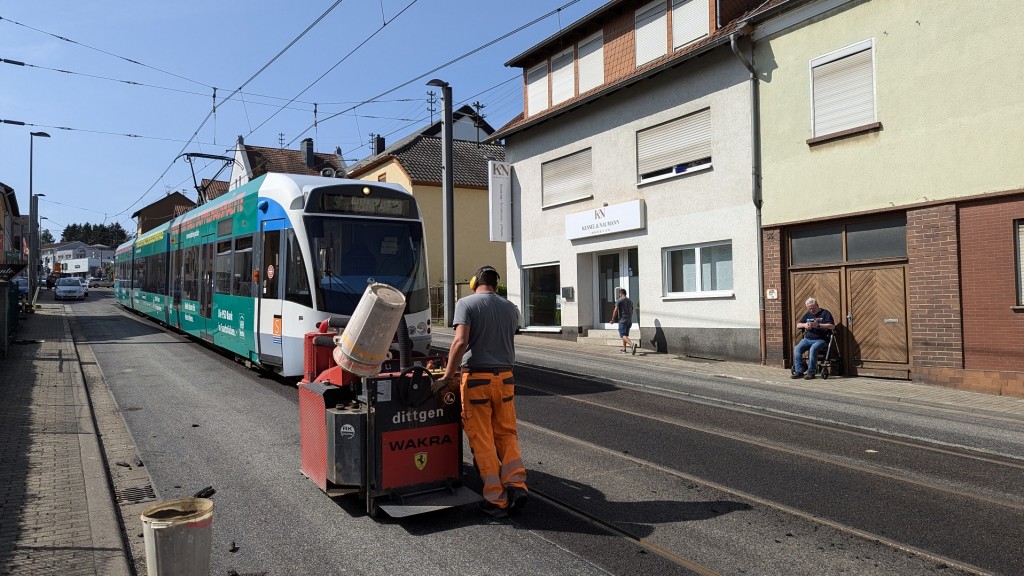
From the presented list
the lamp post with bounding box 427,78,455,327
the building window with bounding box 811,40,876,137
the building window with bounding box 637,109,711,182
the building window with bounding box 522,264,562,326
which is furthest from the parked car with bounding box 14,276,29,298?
the building window with bounding box 811,40,876,137

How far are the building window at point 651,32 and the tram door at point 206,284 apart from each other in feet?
37.2

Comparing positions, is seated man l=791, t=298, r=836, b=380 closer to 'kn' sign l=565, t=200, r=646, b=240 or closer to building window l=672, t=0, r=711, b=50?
'kn' sign l=565, t=200, r=646, b=240

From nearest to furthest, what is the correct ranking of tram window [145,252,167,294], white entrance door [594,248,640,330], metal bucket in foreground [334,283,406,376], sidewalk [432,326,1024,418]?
metal bucket in foreground [334,283,406,376] → sidewalk [432,326,1024,418] → white entrance door [594,248,640,330] → tram window [145,252,167,294]

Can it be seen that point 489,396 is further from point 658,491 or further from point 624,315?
point 624,315

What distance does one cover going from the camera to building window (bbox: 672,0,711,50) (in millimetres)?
16422

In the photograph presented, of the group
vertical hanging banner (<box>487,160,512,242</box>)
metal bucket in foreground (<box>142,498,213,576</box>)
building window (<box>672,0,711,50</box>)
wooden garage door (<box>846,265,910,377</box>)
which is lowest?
metal bucket in foreground (<box>142,498,213,576</box>)

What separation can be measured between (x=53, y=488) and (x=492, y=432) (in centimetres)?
356

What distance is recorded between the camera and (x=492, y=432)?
17.2ft

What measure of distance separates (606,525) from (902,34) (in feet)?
37.4

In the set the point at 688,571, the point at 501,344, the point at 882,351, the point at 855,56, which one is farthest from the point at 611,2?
the point at 688,571

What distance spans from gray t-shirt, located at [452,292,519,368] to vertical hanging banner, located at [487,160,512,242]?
17.2 metres

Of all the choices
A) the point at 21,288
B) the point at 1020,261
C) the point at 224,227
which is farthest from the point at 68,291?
the point at 1020,261

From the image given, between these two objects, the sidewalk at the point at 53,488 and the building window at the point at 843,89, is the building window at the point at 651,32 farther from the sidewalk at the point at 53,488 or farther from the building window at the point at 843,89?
the sidewalk at the point at 53,488

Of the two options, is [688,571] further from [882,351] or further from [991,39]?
[991,39]
